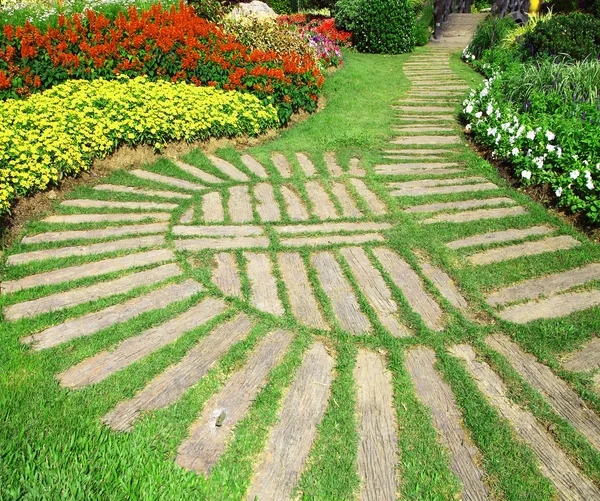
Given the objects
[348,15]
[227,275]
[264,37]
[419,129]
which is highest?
[348,15]

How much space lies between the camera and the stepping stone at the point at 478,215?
406 cm

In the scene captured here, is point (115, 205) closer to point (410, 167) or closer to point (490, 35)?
point (410, 167)

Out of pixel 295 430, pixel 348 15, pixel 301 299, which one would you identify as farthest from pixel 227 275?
pixel 348 15

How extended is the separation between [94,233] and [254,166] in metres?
1.90

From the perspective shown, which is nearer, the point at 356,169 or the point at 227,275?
the point at 227,275

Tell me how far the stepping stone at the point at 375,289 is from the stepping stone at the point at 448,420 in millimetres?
228

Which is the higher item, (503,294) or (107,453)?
(503,294)

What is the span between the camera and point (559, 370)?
2566 mm

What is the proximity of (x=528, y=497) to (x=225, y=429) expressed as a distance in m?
1.29

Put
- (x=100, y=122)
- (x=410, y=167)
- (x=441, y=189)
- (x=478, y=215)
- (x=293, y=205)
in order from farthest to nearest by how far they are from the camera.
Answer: (x=410, y=167), (x=100, y=122), (x=441, y=189), (x=293, y=205), (x=478, y=215)

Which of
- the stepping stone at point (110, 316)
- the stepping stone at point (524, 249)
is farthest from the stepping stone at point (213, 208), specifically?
the stepping stone at point (524, 249)

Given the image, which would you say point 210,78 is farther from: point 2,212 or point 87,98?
point 2,212

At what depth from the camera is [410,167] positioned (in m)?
5.10

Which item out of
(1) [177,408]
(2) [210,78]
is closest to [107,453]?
(1) [177,408]
